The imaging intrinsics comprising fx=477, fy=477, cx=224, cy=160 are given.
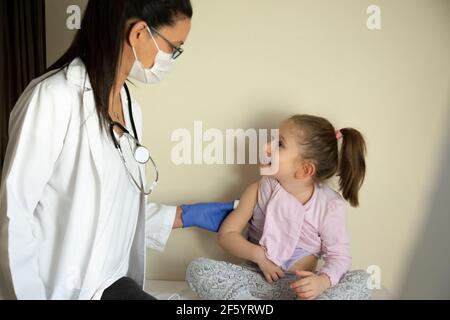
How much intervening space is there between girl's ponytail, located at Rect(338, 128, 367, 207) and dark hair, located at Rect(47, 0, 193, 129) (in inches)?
25.6

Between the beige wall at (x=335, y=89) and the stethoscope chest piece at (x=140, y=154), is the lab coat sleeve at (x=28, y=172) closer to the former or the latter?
the stethoscope chest piece at (x=140, y=154)

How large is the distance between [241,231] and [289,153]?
300mm

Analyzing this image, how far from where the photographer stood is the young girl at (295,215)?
1.42 metres

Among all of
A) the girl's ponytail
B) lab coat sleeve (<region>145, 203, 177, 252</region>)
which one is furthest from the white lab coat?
the girl's ponytail

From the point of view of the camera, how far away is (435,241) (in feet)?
5.33

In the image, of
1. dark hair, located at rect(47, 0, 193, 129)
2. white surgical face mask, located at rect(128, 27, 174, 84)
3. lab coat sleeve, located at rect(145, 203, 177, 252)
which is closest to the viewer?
dark hair, located at rect(47, 0, 193, 129)

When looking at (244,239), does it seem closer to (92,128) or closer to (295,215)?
(295,215)

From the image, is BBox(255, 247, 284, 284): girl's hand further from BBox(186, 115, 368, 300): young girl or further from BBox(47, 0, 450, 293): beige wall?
BBox(47, 0, 450, 293): beige wall

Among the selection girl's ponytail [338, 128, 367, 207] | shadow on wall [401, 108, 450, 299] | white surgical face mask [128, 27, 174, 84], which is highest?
white surgical face mask [128, 27, 174, 84]

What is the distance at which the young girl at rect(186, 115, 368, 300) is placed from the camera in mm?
1420

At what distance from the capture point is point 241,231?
1.54m

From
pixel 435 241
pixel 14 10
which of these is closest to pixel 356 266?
pixel 435 241

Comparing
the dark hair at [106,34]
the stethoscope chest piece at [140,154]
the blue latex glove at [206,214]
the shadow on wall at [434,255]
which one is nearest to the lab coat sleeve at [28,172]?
the dark hair at [106,34]
